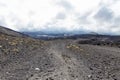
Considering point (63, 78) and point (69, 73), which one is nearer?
point (63, 78)

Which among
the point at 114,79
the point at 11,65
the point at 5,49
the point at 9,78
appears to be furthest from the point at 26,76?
the point at 5,49

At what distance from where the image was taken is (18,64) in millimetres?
18875

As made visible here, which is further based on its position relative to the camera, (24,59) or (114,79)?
(24,59)

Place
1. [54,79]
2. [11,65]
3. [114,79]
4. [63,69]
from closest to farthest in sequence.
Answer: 1. [54,79]
2. [114,79]
3. [63,69]
4. [11,65]

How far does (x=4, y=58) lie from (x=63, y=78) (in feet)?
25.7

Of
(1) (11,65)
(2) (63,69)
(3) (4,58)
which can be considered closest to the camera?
(2) (63,69)

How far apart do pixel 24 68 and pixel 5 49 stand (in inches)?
299

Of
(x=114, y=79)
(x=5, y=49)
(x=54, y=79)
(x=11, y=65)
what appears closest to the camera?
(x=54, y=79)

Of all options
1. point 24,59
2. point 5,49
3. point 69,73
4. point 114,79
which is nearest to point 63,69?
point 69,73

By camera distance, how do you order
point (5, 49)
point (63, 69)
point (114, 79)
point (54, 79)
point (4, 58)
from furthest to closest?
point (5, 49)
point (4, 58)
point (63, 69)
point (114, 79)
point (54, 79)

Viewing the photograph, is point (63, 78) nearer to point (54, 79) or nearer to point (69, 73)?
point (54, 79)

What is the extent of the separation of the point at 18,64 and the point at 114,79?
7.42m

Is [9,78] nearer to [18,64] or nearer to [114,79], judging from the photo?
[18,64]

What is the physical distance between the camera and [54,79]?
14195 mm
